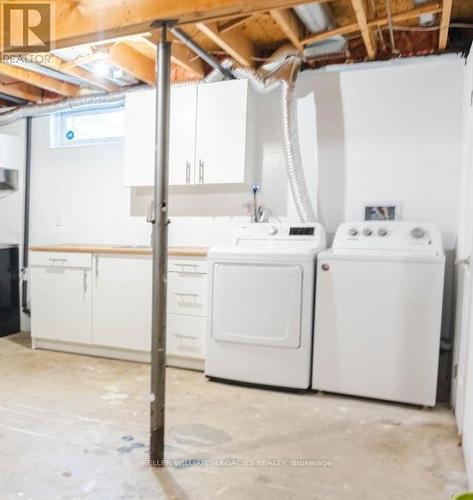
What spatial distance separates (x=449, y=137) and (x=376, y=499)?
2308mm

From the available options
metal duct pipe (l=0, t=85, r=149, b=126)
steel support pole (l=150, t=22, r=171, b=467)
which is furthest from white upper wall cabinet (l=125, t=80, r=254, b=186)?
steel support pole (l=150, t=22, r=171, b=467)

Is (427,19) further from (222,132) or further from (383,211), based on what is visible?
(222,132)

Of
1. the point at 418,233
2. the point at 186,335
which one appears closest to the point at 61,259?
the point at 186,335

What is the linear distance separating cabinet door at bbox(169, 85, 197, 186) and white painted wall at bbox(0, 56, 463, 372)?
0.28 metres

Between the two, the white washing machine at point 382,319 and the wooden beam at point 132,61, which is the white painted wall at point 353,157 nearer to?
the white washing machine at point 382,319

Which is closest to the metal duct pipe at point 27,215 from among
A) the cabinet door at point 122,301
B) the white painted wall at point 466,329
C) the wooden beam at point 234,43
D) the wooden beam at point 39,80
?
the wooden beam at point 39,80

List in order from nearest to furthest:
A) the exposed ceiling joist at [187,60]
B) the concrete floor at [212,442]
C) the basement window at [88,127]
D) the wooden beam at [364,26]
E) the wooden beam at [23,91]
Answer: the concrete floor at [212,442]
the wooden beam at [364,26]
the exposed ceiling joist at [187,60]
the wooden beam at [23,91]
the basement window at [88,127]

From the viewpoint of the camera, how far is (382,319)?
2479 millimetres

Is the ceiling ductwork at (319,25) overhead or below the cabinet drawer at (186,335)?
overhead

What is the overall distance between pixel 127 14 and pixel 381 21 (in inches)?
58.4

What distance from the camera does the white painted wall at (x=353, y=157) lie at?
2.85 meters

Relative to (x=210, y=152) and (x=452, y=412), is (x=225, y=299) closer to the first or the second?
(x=210, y=152)

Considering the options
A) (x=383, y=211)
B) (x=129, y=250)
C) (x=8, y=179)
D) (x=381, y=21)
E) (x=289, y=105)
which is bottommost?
(x=129, y=250)

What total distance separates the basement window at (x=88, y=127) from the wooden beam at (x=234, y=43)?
1.31 meters
